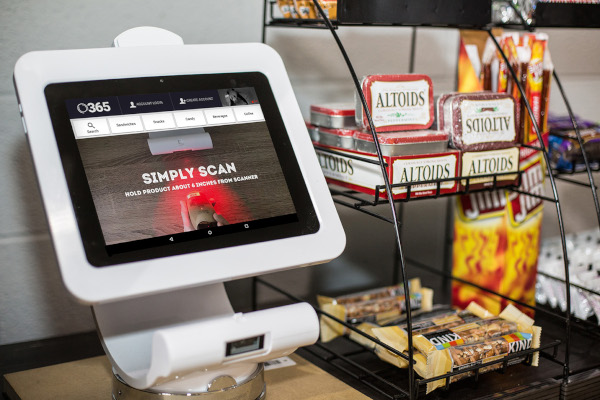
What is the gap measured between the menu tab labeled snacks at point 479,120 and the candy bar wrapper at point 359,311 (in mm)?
480

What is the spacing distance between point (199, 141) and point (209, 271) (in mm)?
237

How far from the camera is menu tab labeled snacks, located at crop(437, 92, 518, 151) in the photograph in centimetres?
148

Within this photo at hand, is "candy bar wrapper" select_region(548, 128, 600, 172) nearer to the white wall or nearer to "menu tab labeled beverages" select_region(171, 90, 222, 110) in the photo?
the white wall

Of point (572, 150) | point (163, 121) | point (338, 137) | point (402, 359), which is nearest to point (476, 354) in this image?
point (402, 359)

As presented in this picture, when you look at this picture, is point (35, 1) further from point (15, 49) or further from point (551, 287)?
point (551, 287)

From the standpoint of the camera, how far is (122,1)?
5.12ft

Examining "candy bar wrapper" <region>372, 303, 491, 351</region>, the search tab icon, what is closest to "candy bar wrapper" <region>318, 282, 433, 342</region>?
"candy bar wrapper" <region>372, 303, 491, 351</region>

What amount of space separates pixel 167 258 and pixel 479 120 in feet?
2.60

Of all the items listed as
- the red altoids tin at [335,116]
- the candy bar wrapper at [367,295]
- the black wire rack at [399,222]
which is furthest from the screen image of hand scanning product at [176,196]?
the candy bar wrapper at [367,295]

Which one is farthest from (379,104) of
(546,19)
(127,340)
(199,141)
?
(127,340)

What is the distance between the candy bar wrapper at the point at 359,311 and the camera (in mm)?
1677

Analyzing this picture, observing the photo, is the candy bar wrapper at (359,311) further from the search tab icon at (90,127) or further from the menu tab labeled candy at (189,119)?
the search tab icon at (90,127)

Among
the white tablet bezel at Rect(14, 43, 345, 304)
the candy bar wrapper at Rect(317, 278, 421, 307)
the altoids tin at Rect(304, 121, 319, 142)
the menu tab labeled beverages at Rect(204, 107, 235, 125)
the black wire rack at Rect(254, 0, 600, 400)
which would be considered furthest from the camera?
the candy bar wrapper at Rect(317, 278, 421, 307)

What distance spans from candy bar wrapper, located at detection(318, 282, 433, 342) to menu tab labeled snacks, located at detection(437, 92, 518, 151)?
480mm
